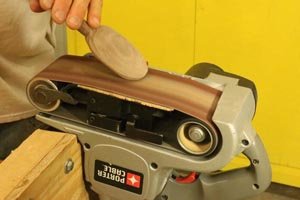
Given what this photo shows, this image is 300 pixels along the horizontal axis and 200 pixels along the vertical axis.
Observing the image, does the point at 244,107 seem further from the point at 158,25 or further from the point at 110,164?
the point at 158,25

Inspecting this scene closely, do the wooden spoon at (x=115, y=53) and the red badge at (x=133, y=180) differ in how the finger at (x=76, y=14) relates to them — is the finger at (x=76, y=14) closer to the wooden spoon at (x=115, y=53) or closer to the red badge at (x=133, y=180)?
the wooden spoon at (x=115, y=53)

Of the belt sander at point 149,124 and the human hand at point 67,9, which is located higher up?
the human hand at point 67,9

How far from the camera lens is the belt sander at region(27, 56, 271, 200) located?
531 mm

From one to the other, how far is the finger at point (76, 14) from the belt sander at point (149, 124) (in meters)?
0.06

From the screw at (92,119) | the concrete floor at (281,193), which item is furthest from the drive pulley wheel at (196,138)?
the concrete floor at (281,193)

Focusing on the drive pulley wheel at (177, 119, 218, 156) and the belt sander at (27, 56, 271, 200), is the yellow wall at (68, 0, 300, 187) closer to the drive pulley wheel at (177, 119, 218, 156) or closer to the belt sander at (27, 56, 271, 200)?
the belt sander at (27, 56, 271, 200)

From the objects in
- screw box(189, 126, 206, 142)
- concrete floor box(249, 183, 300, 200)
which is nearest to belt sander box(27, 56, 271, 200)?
screw box(189, 126, 206, 142)

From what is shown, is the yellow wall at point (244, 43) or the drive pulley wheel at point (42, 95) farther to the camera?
the yellow wall at point (244, 43)

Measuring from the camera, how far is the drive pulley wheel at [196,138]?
1.73 ft

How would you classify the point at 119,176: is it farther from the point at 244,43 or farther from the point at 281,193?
the point at 281,193

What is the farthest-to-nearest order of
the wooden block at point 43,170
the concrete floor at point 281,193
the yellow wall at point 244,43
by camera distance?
the concrete floor at point 281,193, the yellow wall at point 244,43, the wooden block at point 43,170

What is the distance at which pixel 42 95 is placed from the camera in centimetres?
59

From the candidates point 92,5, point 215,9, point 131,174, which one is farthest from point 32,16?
point 215,9

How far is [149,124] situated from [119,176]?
0.08 m
